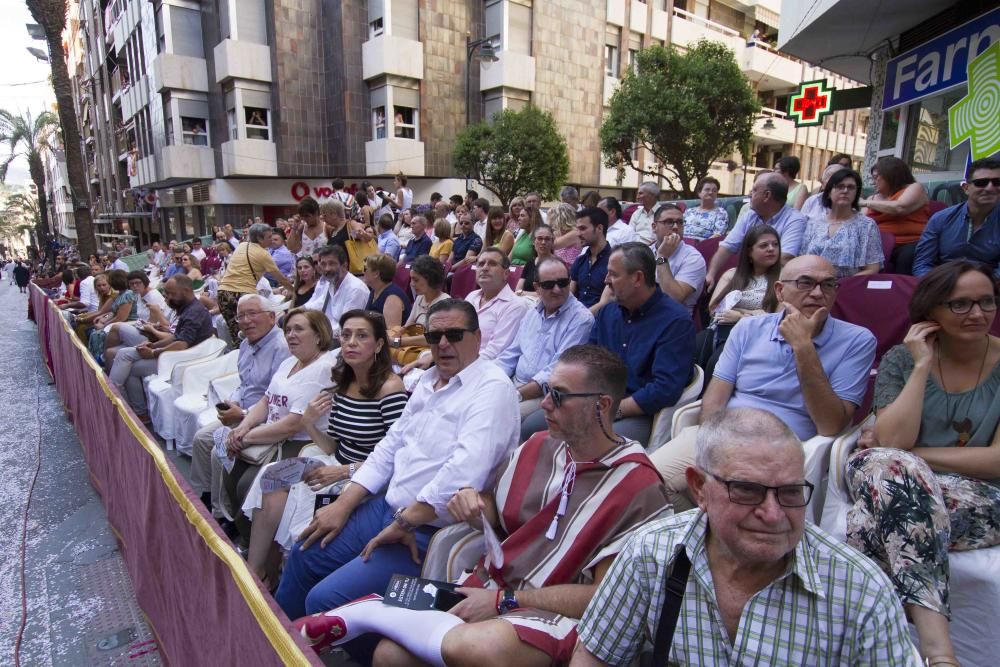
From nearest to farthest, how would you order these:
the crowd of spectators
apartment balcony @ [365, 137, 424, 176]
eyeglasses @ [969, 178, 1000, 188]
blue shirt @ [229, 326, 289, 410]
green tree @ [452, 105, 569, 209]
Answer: the crowd of spectators
eyeglasses @ [969, 178, 1000, 188]
blue shirt @ [229, 326, 289, 410]
green tree @ [452, 105, 569, 209]
apartment balcony @ [365, 137, 424, 176]

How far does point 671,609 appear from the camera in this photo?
56.1 inches

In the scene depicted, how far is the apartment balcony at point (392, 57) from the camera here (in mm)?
20469

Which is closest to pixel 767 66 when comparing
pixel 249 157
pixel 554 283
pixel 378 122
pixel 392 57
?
pixel 392 57

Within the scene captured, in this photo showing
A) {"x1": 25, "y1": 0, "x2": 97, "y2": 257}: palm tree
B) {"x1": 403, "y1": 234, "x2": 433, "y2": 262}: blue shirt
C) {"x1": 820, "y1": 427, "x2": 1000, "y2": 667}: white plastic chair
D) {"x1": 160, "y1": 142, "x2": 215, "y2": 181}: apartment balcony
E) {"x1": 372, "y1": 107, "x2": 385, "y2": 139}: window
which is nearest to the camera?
{"x1": 820, "y1": 427, "x2": 1000, "y2": 667}: white plastic chair

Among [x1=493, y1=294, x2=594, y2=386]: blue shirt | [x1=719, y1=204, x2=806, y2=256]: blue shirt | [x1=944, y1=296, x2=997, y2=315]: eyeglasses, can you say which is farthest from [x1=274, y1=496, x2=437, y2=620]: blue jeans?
[x1=719, y1=204, x2=806, y2=256]: blue shirt

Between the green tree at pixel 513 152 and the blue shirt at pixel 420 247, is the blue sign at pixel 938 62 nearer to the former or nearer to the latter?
the blue shirt at pixel 420 247

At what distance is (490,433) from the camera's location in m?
2.56

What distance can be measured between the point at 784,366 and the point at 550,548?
5.14 feet

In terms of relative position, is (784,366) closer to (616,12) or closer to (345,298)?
(345,298)

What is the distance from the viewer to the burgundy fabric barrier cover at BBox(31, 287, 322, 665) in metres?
1.47

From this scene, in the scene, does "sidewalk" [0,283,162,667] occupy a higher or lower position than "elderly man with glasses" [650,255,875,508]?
lower

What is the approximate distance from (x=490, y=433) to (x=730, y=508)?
135 cm

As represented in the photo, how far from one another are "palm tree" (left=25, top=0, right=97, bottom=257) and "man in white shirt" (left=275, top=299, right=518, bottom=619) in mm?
17378

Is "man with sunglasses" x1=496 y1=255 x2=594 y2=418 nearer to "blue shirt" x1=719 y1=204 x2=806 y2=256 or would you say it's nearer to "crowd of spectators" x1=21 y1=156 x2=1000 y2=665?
"crowd of spectators" x1=21 y1=156 x2=1000 y2=665
